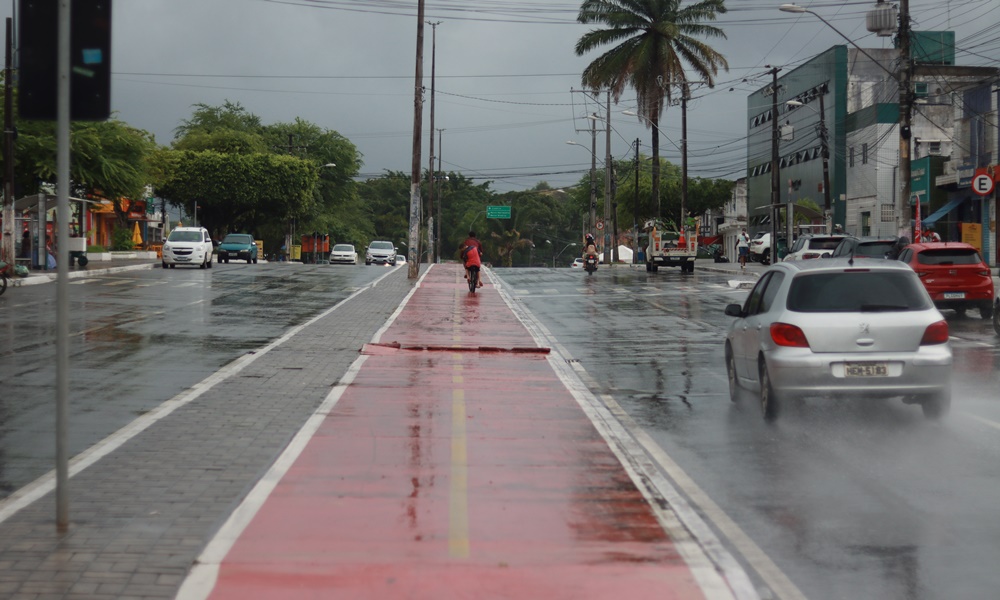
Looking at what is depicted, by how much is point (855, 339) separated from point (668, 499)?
4016 mm

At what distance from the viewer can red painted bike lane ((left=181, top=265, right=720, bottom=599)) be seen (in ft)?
20.5

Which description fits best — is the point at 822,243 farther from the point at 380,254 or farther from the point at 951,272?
the point at 380,254

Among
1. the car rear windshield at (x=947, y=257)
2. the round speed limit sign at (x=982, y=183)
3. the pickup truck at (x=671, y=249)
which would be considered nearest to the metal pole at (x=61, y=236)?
the car rear windshield at (x=947, y=257)

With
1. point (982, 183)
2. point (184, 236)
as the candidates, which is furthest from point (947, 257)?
point (184, 236)

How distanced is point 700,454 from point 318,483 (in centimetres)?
348

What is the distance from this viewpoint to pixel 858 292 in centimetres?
1173

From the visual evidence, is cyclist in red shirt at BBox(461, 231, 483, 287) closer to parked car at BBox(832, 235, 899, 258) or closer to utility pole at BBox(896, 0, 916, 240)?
parked car at BBox(832, 235, 899, 258)

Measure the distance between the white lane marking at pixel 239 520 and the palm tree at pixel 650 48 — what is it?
49.0 metres

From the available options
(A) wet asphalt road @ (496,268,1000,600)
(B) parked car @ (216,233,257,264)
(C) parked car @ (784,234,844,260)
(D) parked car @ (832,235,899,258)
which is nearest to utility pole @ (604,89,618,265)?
(B) parked car @ (216,233,257,264)

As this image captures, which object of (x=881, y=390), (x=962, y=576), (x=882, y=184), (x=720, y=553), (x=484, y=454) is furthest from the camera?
(x=882, y=184)

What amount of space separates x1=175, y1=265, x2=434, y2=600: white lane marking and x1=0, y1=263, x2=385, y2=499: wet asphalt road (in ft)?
6.00

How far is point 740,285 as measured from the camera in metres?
37.3

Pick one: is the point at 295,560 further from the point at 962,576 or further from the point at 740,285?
the point at 740,285

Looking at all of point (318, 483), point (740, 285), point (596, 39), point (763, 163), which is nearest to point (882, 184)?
point (596, 39)
